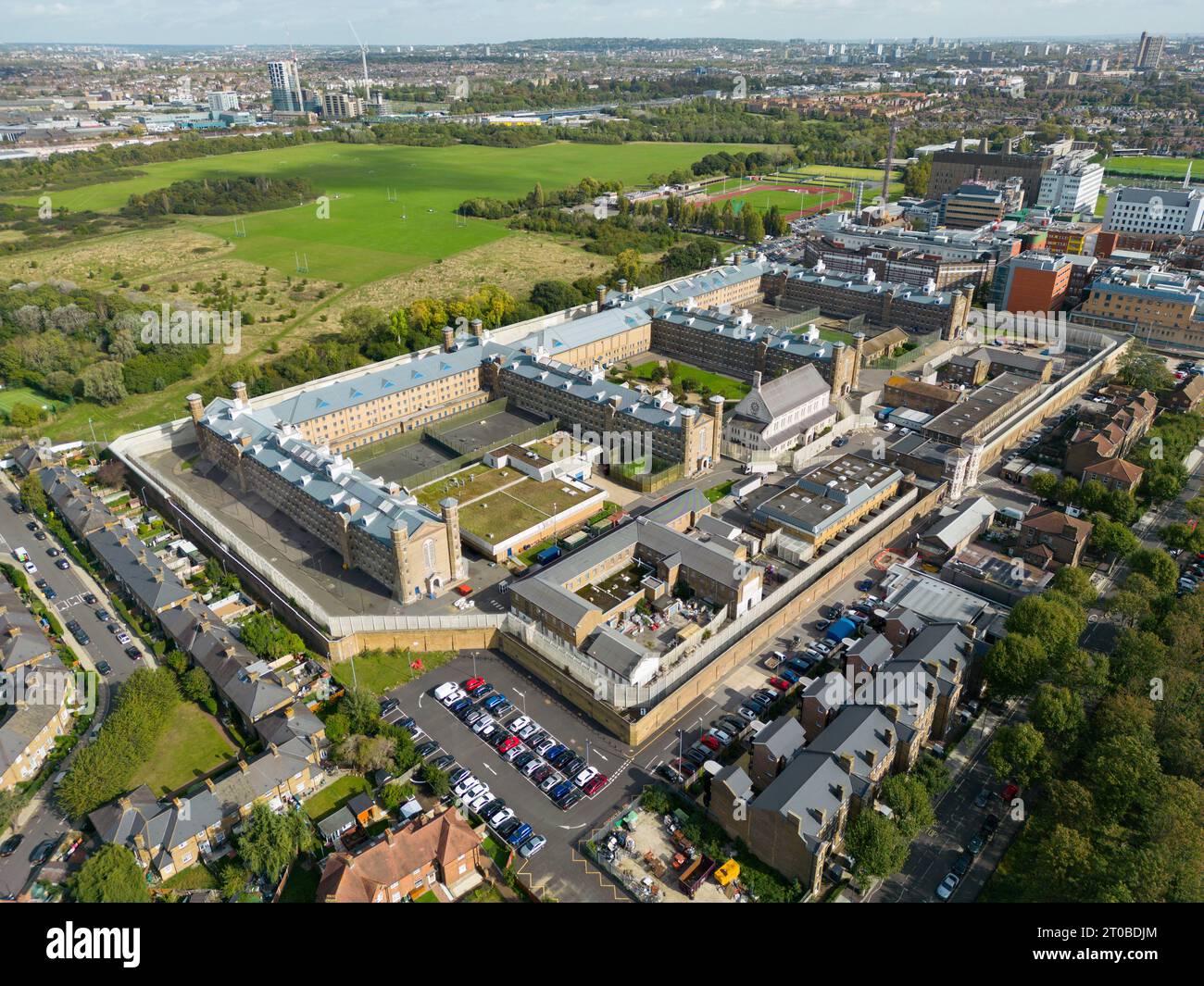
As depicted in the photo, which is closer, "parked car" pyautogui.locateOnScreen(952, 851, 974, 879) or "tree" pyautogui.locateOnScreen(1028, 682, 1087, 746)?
"parked car" pyautogui.locateOnScreen(952, 851, 974, 879)

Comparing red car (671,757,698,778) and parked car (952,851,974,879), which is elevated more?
red car (671,757,698,778)

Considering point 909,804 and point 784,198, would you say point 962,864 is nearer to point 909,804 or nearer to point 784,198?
point 909,804

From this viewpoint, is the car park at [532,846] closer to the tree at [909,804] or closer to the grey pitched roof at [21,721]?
the tree at [909,804]

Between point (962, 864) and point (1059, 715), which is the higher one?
point (1059, 715)

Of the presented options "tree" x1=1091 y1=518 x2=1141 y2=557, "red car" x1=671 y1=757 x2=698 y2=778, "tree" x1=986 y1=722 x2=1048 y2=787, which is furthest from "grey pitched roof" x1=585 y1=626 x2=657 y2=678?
"tree" x1=1091 y1=518 x2=1141 y2=557

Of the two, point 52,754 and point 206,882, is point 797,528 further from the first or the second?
point 52,754

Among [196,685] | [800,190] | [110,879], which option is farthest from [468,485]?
[800,190]

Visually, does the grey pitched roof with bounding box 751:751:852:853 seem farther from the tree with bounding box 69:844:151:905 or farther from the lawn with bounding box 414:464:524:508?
the lawn with bounding box 414:464:524:508
